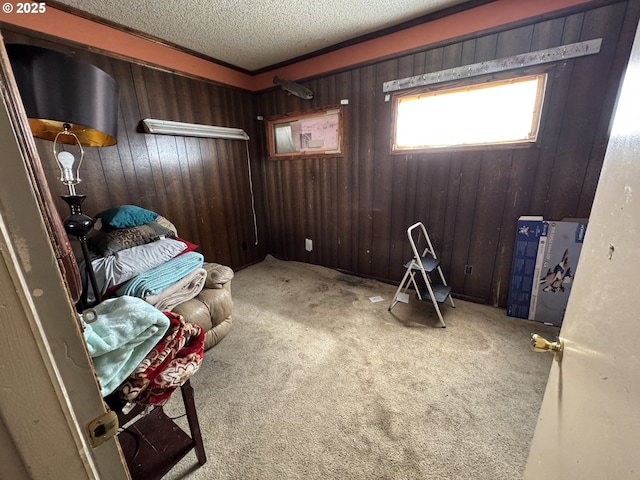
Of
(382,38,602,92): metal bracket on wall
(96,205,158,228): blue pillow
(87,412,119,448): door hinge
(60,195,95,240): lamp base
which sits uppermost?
(382,38,602,92): metal bracket on wall

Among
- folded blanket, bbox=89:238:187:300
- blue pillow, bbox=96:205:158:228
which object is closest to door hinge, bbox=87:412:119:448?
folded blanket, bbox=89:238:187:300

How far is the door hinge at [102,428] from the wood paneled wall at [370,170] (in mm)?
2196

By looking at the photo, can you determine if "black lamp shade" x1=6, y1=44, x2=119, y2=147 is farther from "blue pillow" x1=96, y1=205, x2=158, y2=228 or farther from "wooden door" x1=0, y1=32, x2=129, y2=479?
"wooden door" x1=0, y1=32, x2=129, y2=479

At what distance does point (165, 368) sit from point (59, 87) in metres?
1.11

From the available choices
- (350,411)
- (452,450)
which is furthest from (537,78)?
(350,411)

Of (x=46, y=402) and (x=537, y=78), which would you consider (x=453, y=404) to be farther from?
(x=537, y=78)

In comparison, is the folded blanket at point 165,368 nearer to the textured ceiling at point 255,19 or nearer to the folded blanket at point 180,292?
the folded blanket at point 180,292

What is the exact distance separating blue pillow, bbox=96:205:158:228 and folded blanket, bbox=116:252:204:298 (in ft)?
1.27

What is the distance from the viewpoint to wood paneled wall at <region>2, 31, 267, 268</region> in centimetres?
204

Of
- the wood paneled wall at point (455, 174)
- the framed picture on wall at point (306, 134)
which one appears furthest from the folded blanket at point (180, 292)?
the framed picture on wall at point (306, 134)

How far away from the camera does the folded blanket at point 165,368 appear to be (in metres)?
0.80

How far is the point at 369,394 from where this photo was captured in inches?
58.2

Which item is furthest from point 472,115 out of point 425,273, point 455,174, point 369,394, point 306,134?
point 369,394

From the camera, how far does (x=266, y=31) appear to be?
7.20 feet
